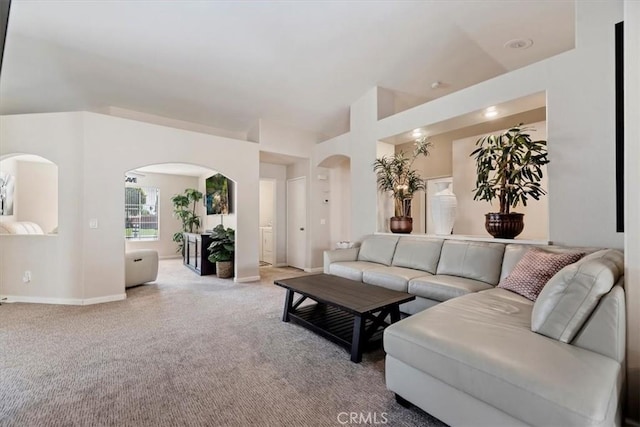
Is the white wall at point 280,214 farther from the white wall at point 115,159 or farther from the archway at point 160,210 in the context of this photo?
the white wall at point 115,159

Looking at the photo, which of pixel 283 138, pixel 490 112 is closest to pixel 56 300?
pixel 283 138

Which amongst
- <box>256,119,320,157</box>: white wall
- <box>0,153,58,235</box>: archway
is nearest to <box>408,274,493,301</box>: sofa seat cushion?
<box>256,119,320,157</box>: white wall

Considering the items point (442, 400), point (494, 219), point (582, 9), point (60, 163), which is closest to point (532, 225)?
point (494, 219)

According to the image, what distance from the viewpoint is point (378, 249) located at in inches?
168

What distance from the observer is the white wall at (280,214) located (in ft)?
22.6

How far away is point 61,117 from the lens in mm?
3875

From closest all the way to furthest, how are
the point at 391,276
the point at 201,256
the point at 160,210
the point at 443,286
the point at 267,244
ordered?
1. the point at 443,286
2. the point at 391,276
3. the point at 201,256
4. the point at 267,244
5. the point at 160,210

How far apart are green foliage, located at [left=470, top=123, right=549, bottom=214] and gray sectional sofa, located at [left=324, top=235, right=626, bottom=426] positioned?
4.01ft

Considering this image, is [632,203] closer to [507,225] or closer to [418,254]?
[507,225]

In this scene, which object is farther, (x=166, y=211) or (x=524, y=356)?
(x=166, y=211)

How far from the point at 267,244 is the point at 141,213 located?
362cm

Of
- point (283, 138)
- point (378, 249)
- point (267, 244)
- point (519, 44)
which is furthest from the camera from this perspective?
point (267, 244)

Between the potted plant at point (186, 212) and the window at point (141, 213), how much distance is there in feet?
1.67

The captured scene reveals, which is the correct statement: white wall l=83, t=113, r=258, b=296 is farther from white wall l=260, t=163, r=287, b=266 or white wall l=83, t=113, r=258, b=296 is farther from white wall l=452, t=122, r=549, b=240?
white wall l=452, t=122, r=549, b=240
